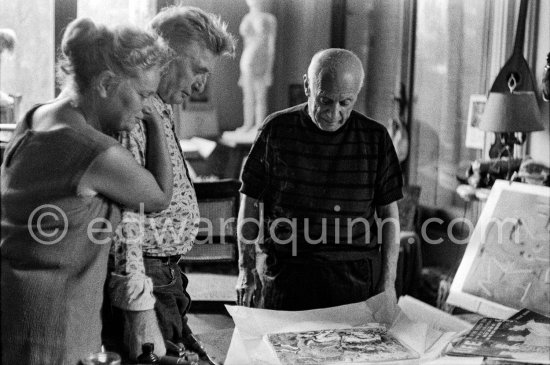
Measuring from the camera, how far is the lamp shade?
11.5ft

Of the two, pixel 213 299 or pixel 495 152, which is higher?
pixel 495 152

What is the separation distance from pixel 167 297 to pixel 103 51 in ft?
1.86

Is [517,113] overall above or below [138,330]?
above

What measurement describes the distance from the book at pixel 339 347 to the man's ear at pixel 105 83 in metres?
0.59

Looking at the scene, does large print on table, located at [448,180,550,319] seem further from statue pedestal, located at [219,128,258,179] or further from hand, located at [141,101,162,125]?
statue pedestal, located at [219,128,258,179]

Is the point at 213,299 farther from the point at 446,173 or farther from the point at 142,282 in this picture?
the point at 142,282

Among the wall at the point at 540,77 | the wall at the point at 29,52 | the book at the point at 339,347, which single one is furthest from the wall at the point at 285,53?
the book at the point at 339,347

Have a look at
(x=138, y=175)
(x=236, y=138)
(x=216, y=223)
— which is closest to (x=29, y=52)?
(x=236, y=138)

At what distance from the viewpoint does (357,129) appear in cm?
206

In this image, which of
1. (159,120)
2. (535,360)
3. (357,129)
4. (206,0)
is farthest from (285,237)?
(206,0)

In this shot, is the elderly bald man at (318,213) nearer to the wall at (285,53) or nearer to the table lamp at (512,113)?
the table lamp at (512,113)

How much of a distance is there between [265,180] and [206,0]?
2740 mm

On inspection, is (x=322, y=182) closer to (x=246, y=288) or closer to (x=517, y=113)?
(x=246, y=288)

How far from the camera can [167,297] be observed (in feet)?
5.34
